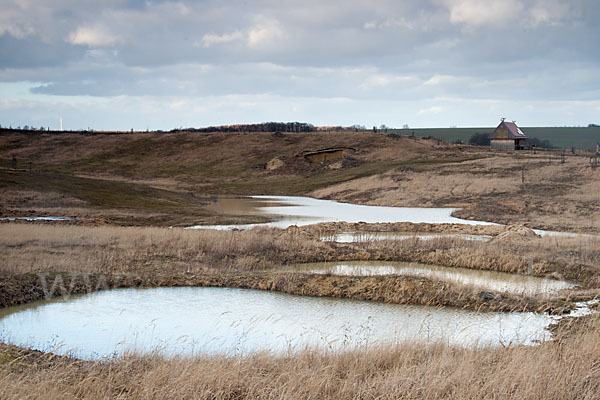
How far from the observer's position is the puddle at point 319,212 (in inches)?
1423

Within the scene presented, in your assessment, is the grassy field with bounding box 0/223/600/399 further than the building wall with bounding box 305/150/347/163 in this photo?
No

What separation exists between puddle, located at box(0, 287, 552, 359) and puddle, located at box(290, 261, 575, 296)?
118 inches

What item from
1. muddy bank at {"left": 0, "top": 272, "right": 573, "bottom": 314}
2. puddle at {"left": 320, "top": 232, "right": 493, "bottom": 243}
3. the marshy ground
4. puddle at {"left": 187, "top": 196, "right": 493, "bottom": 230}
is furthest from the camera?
puddle at {"left": 187, "top": 196, "right": 493, "bottom": 230}

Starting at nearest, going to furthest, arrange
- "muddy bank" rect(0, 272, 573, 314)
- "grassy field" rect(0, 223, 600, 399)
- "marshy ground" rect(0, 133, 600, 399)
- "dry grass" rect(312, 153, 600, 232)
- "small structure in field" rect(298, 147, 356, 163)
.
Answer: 1. "grassy field" rect(0, 223, 600, 399)
2. "marshy ground" rect(0, 133, 600, 399)
3. "muddy bank" rect(0, 272, 573, 314)
4. "dry grass" rect(312, 153, 600, 232)
5. "small structure in field" rect(298, 147, 356, 163)

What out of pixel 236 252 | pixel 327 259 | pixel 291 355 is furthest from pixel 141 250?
pixel 291 355

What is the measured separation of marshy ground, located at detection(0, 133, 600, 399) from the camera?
7.29 metres

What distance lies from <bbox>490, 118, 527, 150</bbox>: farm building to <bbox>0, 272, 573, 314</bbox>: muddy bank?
74.2 m

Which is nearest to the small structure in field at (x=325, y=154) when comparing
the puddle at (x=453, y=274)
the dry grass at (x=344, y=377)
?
the puddle at (x=453, y=274)


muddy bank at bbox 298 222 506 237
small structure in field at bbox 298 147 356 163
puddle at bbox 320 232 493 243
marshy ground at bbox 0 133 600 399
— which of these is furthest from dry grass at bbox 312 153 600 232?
small structure in field at bbox 298 147 356 163

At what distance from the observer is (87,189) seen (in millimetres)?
45688

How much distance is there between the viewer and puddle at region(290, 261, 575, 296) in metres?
17.6

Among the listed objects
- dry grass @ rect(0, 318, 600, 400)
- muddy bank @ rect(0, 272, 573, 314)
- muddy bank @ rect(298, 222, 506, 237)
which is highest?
dry grass @ rect(0, 318, 600, 400)

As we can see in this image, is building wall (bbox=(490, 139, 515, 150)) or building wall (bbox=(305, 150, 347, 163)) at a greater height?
building wall (bbox=(490, 139, 515, 150))

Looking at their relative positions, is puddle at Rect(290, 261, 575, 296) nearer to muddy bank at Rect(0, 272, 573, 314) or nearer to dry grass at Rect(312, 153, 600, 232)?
muddy bank at Rect(0, 272, 573, 314)
